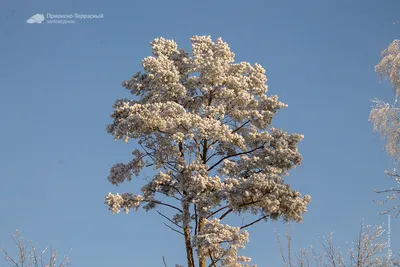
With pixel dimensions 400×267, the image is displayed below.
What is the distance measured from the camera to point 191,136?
68.6 feet

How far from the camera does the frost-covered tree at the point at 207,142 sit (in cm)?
2084

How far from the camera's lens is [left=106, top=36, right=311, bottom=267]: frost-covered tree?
20844mm

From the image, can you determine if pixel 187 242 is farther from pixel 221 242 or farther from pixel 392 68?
pixel 392 68

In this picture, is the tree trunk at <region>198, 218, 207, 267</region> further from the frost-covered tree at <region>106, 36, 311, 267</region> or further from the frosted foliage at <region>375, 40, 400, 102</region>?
the frosted foliage at <region>375, 40, 400, 102</region>

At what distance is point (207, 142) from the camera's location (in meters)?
22.5

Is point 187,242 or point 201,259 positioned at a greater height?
point 187,242

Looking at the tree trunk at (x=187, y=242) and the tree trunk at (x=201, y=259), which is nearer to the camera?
the tree trunk at (x=201, y=259)

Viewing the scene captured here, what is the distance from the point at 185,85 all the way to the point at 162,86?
3.34ft

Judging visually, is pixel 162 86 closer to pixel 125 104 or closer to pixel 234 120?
pixel 125 104

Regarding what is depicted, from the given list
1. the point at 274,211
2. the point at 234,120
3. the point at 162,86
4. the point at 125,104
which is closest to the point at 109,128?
the point at 125,104

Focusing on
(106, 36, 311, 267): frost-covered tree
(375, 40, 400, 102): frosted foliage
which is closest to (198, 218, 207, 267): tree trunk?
(106, 36, 311, 267): frost-covered tree

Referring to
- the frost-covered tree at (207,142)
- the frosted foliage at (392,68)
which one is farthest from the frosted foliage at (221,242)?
the frosted foliage at (392,68)

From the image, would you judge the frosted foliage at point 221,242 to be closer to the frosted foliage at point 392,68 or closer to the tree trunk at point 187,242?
the tree trunk at point 187,242

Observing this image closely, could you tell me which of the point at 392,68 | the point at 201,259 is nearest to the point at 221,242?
the point at 201,259
